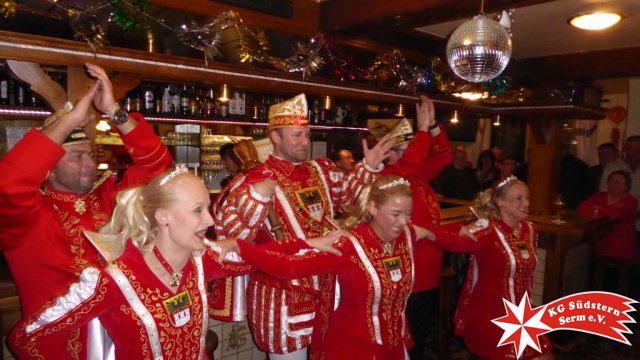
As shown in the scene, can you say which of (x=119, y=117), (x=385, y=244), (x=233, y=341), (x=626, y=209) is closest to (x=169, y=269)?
(x=119, y=117)

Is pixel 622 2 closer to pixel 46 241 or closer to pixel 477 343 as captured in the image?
pixel 477 343

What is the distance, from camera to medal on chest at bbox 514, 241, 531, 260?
2.68 metres

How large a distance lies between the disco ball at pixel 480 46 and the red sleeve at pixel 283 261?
1.29 metres

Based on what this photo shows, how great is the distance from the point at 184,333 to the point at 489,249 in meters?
1.87

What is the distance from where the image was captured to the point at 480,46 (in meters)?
2.29

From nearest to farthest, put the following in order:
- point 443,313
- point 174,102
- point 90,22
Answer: point 90,22 < point 443,313 < point 174,102

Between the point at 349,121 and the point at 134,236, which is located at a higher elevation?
the point at 349,121

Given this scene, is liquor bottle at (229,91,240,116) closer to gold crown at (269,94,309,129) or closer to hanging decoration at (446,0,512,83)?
gold crown at (269,94,309,129)

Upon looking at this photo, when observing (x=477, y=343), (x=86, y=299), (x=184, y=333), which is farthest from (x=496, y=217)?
(x=86, y=299)

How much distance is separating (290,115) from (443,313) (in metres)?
2.65

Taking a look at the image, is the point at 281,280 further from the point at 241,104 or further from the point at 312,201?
the point at 241,104

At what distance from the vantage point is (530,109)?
467 cm

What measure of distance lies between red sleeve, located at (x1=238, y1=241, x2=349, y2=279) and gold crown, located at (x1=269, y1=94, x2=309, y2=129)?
2.72ft

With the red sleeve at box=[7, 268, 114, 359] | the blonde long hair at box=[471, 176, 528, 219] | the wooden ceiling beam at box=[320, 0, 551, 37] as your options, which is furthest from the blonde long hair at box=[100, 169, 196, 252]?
the wooden ceiling beam at box=[320, 0, 551, 37]
